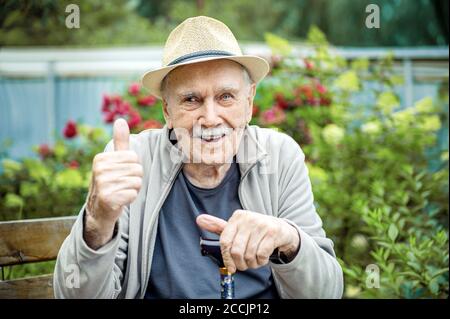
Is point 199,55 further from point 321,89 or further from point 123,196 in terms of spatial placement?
point 321,89

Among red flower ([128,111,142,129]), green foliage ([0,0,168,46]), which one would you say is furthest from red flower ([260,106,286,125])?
green foliage ([0,0,168,46])

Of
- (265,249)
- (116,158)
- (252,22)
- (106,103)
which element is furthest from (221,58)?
(252,22)

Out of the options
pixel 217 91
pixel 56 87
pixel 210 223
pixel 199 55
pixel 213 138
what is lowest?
pixel 210 223

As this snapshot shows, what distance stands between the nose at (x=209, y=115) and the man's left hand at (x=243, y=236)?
44 cm

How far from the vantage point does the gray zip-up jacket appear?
1620 mm

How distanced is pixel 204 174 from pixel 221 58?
39cm

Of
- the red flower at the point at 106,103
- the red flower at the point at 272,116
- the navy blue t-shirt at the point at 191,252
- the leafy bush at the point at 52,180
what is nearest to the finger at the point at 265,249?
the navy blue t-shirt at the point at 191,252

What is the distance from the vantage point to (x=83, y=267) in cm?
159

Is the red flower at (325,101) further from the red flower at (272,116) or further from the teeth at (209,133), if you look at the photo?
the teeth at (209,133)

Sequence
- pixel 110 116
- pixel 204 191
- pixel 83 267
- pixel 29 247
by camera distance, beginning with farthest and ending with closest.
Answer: pixel 110 116 → pixel 29 247 → pixel 204 191 → pixel 83 267

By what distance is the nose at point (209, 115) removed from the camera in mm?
1875

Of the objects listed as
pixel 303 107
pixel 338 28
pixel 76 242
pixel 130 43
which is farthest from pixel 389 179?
pixel 130 43

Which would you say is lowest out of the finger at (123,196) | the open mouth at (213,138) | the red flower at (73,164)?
the finger at (123,196)

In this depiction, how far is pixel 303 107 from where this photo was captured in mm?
4348
